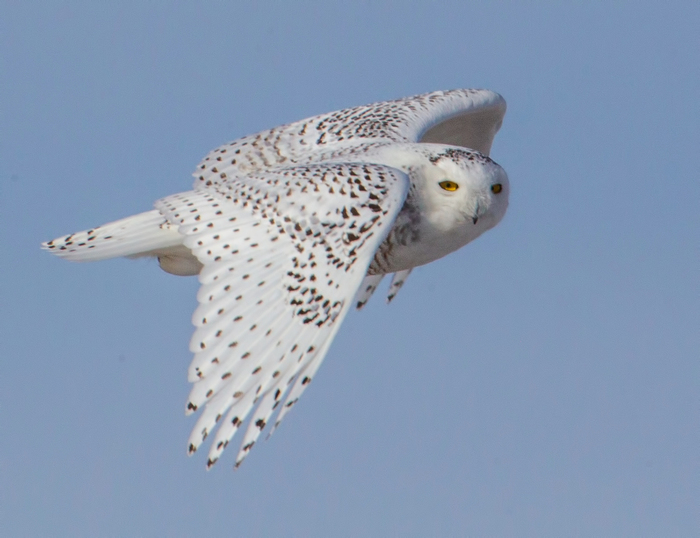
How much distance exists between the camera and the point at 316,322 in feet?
24.6

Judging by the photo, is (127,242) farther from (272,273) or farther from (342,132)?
(342,132)

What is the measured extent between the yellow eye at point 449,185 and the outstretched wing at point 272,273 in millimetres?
570

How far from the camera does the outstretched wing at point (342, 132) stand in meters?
9.86

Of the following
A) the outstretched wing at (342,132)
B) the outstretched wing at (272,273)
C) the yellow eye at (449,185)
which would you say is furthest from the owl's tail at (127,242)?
the yellow eye at (449,185)

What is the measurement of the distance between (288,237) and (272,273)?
0.35 m

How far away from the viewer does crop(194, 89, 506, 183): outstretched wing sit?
32.3 feet

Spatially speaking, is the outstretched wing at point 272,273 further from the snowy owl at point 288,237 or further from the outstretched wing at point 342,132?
the outstretched wing at point 342,132

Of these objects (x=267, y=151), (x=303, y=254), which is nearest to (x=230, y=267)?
(x=303, y=254)

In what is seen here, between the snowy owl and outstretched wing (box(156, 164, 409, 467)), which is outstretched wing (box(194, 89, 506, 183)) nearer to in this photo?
the snowy owl

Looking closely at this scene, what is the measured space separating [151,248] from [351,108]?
9.21ft

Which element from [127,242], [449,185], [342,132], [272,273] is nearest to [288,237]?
[272,273]

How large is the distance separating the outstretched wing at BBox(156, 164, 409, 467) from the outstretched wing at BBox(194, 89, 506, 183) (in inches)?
48.2

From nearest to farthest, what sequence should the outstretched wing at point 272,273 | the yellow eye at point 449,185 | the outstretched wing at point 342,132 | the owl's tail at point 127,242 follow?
the outstretched wing at point 272,273, the yellow eye at point 449,185, the owl's tail at point 127,242, the outstretched wing at point 342,132

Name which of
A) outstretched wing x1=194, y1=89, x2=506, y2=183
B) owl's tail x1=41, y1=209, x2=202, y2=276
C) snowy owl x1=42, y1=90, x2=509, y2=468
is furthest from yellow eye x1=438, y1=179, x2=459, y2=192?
owl's tail x1=41, y1=209, x2=202, y2=276
